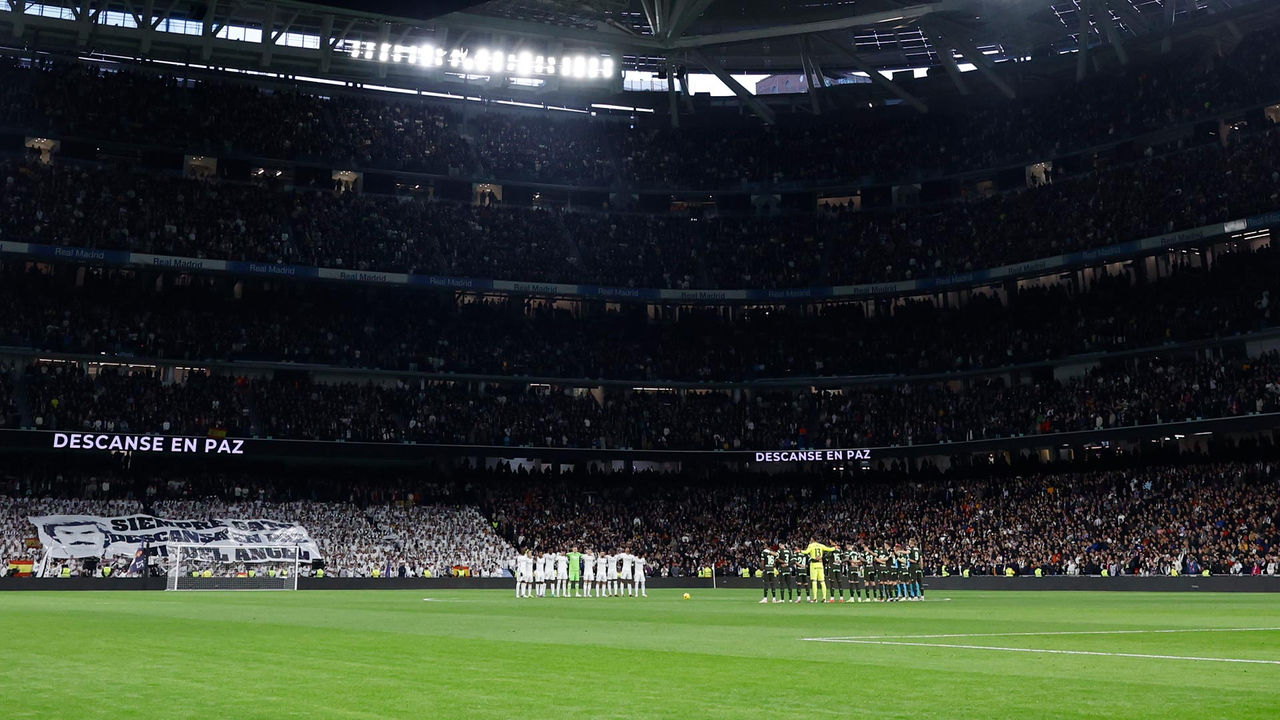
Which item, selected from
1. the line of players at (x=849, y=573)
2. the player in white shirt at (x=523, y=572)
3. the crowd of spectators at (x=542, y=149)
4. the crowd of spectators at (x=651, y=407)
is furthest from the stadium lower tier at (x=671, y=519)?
the crowd of spectators at (x=542, y=149)

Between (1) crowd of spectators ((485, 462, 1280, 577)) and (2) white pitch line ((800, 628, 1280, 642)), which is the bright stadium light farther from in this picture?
(2) white pitch line ((800, 628, 1280, 642))

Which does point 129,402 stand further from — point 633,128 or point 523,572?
point 633,128

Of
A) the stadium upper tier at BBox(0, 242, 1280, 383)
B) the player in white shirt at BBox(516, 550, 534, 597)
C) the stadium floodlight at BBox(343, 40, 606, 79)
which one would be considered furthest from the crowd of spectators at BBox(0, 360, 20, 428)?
the player in white shirt at BBox(516, 550, 534, 597)

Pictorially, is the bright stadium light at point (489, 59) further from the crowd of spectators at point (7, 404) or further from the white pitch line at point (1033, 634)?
the white pitch line at point (1033, 634)

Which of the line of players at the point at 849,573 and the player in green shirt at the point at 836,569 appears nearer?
the line of players at the point at 849,573

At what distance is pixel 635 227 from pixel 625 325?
21.7ft

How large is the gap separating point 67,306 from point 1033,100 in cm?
5448

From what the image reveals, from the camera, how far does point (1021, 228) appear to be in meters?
66.5

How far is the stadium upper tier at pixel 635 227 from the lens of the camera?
199 ft

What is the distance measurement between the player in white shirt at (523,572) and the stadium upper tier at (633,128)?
37567mm

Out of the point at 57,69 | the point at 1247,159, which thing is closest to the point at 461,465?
the point at 57,69

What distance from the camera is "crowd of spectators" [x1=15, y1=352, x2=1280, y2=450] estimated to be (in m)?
56.0

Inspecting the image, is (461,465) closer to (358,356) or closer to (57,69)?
(358,356)

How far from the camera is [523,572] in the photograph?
132ft
